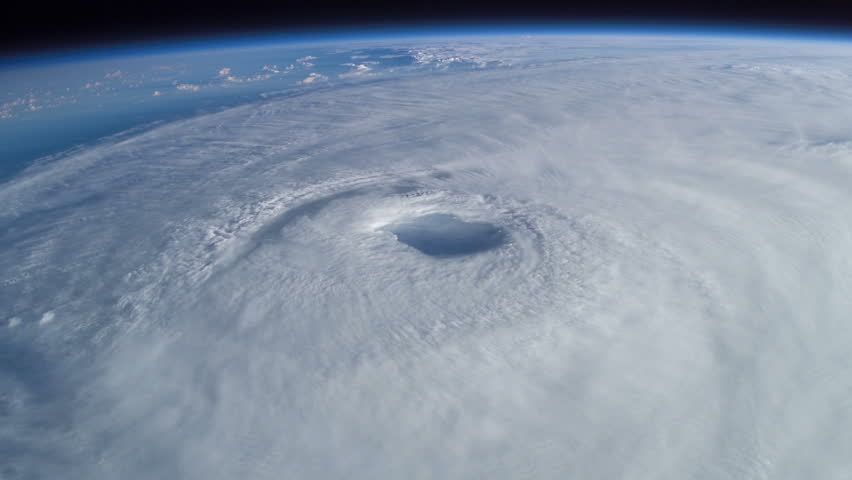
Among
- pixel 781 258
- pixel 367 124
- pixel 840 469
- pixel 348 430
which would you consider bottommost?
pixel 348 430

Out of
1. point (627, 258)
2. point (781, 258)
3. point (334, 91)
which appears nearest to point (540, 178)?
point (627, 258)

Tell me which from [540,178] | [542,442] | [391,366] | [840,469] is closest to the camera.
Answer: [840,469]

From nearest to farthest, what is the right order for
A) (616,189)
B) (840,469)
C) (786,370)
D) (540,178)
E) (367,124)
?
(840,469) < (786,370) < (616,189) < (540,178) < (367,124)

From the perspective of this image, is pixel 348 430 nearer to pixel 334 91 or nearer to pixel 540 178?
pixel 540 178

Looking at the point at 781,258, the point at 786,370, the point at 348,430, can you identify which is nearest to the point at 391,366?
the point at 348,430

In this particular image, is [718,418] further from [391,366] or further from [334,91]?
[334,91]

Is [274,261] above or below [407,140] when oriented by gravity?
below

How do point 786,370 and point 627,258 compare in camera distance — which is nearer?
point 786,370
